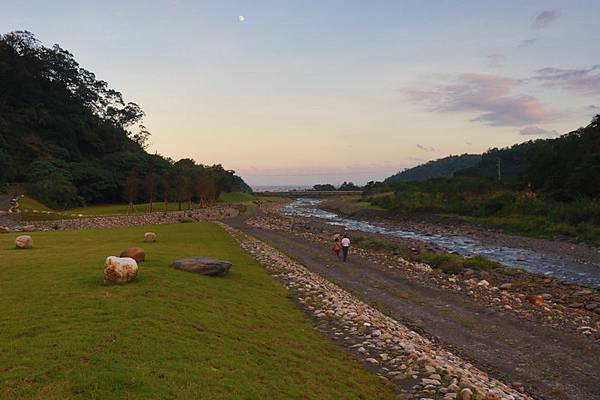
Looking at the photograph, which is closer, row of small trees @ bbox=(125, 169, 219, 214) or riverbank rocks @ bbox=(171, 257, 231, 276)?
riverbank rocks @ bbox=(171, 257, 231, 276)

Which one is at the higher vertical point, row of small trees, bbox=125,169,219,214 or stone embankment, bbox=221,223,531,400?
row of small trees, bbox=125,169,219,214

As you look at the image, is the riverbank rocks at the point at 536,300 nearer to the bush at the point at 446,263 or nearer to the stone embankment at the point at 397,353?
the bush at the point at 446,263

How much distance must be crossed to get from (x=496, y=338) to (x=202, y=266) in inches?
490

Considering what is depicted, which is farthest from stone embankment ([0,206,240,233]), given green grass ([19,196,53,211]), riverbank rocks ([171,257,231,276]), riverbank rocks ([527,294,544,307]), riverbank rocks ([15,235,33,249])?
riverbank rocks ([527,294,544,307])

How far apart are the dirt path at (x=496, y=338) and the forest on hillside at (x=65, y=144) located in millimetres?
57021

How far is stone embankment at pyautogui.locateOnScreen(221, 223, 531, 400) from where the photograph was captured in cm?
963

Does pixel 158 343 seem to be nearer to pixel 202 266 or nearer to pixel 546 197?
pixel 202 266

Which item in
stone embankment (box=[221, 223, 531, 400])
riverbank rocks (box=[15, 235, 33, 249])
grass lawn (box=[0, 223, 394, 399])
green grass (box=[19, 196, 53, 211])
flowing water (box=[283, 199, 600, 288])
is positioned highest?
green grass (box=[19, 196, 53, 211])

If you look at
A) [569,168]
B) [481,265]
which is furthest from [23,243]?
[569,168]

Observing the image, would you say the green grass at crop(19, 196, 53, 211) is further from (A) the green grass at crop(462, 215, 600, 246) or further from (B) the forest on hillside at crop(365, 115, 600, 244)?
(B) the forest on hillside at crop(365, 115, 600, 244)

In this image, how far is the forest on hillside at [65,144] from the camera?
6950 centimetres

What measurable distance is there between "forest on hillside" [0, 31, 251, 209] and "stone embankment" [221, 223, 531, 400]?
191 feet

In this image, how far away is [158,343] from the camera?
Result: 9375mm

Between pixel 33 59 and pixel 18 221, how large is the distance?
228 ft
